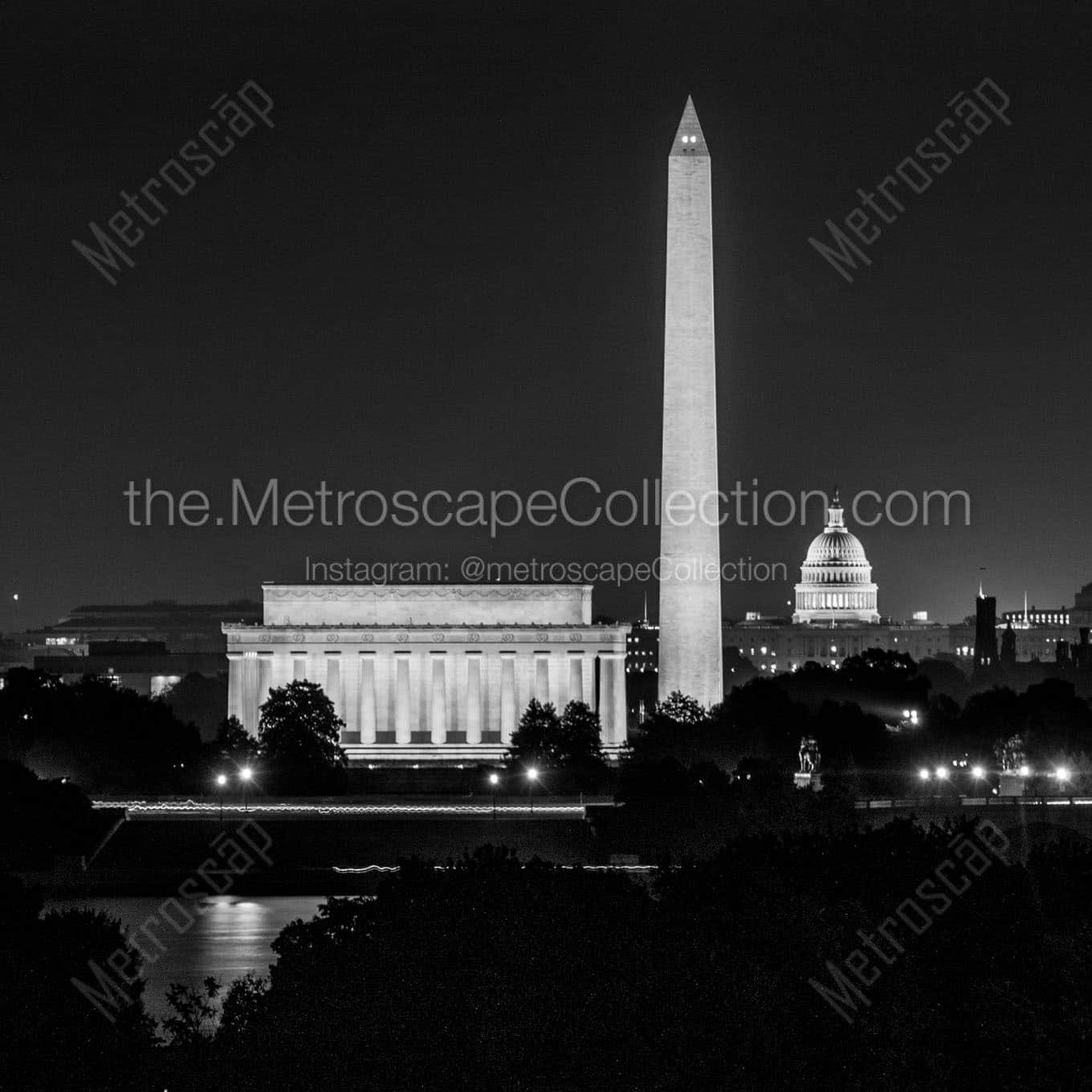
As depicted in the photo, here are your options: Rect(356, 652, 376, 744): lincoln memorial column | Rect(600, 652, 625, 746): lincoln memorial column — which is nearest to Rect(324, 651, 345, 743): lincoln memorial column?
Rect(356, 652, 376, 744): lincoln memorial column

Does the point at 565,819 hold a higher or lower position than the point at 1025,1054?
higher

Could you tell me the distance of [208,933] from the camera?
78.4 metres

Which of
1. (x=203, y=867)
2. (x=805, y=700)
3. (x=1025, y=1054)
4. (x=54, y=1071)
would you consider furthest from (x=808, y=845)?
(x=805, y=700)

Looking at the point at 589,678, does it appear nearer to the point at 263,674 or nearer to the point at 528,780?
the point at 263,674

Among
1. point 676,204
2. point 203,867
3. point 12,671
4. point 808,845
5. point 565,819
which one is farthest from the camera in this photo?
point 12,671

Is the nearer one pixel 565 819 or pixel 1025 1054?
pixel 1025 1054

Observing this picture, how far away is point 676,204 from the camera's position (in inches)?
4609

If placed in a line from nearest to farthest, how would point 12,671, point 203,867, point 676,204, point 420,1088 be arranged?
point 420,1088
point 203,867
point 676,204
point 12,671

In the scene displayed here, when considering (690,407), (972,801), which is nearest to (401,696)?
(690,407)

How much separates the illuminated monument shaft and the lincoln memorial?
1965 cm

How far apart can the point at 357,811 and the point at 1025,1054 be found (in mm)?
50806

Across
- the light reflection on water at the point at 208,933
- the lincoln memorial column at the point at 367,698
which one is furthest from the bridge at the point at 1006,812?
the lincoln memorial column at the point at 367,698

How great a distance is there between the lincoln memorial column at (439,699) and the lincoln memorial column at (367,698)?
2.71 meters

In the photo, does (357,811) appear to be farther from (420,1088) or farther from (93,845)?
(420,1088)
